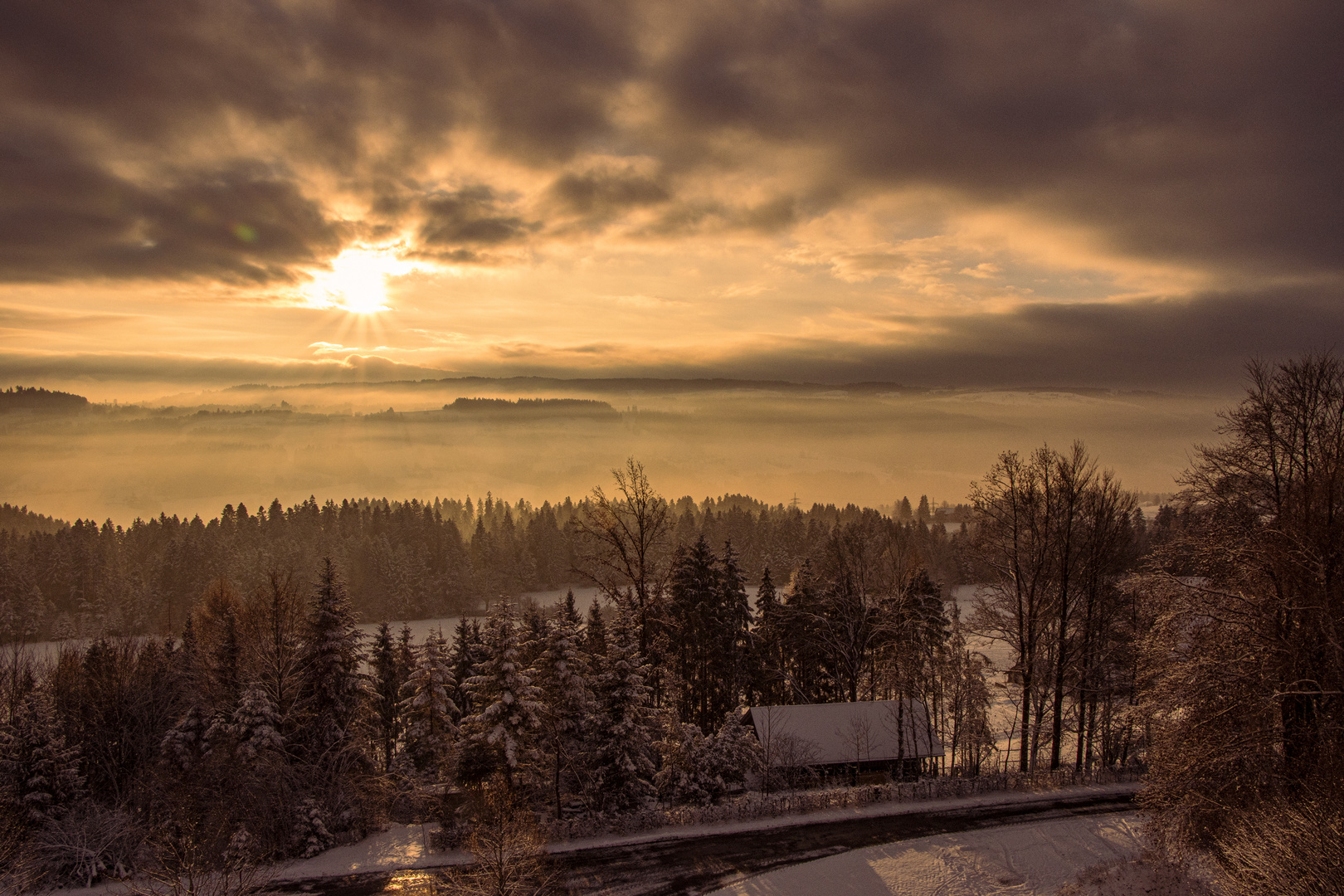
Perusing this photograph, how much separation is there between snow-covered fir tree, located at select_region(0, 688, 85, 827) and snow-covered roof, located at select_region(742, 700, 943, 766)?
3226 cm

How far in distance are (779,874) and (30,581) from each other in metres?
131

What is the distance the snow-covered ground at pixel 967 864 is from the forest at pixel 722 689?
4.56 metres

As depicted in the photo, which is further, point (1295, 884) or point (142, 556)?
point (142, 556)

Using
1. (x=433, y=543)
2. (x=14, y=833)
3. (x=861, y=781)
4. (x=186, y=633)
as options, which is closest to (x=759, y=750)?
(x=861, y=781)

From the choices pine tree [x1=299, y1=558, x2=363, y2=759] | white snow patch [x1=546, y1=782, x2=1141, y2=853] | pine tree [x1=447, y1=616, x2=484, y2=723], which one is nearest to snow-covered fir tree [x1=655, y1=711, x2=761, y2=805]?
Result: white snow patch [x1=546, y1=782, x2=1141, y2=853]

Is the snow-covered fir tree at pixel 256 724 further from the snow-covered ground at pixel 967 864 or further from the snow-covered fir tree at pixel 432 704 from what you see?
the snow-covered ground at pixel 967 864

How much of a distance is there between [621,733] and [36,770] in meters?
25.7

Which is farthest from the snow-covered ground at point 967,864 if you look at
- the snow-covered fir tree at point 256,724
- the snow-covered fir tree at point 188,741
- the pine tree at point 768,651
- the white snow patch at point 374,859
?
the snow-covered fir tree at point 188,741

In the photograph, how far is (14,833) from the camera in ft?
85.2

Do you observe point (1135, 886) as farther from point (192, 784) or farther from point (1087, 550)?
point (192, 784)

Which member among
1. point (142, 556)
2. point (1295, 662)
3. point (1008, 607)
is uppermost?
point (1295, 662)

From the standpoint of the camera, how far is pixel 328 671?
112 feet

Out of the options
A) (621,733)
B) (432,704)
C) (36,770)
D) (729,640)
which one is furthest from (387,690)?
(621,733)

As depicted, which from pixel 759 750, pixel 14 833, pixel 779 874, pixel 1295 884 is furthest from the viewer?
pixel 759 750
